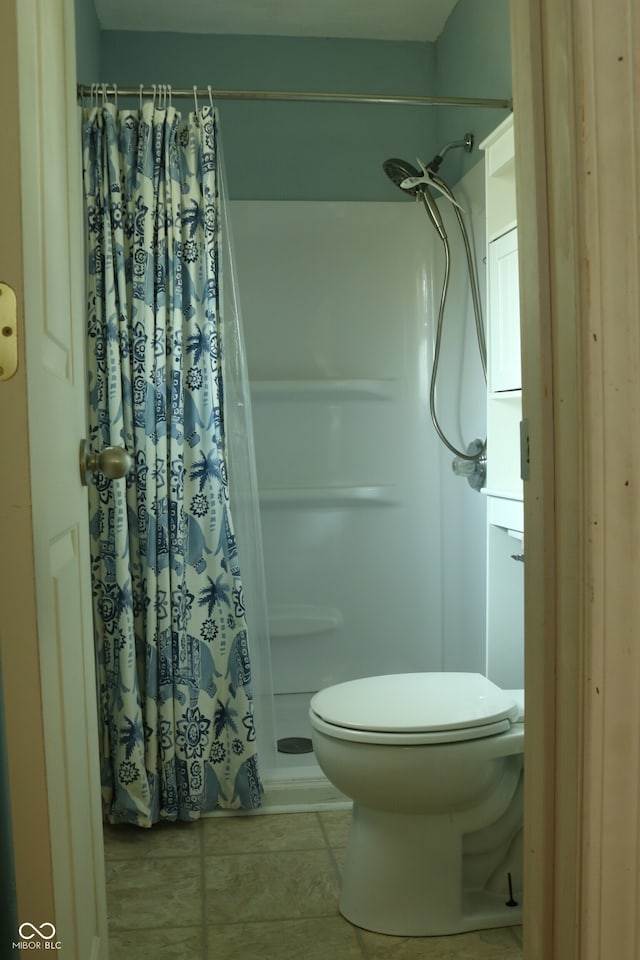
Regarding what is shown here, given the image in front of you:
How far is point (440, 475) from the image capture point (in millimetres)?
3168

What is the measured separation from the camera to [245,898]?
1915mm

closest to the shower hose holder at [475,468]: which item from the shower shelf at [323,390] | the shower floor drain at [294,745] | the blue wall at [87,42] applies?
the shower shelf at [323,390]

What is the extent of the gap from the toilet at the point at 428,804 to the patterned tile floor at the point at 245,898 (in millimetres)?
55

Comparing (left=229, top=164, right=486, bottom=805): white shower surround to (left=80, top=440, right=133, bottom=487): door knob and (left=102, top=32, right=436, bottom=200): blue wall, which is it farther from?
(left=80, top=440, right=133, bottom=487): door knob

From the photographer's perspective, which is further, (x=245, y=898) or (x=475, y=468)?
(x=475, y=468)

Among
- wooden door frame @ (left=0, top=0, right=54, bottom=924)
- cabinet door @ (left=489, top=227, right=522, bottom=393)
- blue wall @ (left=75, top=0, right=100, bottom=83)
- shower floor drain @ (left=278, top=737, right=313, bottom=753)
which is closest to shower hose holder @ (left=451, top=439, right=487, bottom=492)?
cabinet door @ (left=489, top=227, right=522, bottom=393)

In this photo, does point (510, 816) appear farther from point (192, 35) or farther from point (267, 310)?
point (192, 35)

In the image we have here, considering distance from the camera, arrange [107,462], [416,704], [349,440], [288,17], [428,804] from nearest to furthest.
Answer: [107,462] < [428,804] < [416,704] < [288,17] < [349,440]

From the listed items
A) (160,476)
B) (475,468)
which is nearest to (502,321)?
(475,468)

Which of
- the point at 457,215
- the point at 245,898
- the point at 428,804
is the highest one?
the point at 457,215

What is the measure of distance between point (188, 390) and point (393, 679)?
2.78 feet

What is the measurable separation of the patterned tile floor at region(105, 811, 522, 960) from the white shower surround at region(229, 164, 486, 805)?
0.87 meters

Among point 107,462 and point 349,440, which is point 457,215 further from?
point 107,462

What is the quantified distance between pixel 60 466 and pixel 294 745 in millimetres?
1923
